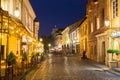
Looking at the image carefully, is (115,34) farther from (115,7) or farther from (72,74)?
(72,74)

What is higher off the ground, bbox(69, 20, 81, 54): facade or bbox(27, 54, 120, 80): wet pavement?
bbox(69, 20, 81, 54): facade

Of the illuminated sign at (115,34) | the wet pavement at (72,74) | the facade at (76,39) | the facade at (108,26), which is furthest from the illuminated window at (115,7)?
the facade at (76,39)

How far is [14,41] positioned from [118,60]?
10.4m

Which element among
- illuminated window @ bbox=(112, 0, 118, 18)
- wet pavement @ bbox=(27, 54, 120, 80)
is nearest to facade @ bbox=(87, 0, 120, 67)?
illuminated window @ bbox=(112, 0, 118, 18)

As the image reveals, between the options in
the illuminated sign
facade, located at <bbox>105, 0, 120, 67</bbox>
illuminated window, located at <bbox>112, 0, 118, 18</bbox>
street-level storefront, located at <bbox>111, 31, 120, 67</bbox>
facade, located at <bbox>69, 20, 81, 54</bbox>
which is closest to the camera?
the illuminated sign

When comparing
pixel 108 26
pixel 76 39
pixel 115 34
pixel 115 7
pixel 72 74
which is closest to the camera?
pixel 72 74

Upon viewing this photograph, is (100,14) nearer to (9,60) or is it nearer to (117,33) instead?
(117,33)

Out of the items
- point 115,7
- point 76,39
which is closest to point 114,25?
point 115,7

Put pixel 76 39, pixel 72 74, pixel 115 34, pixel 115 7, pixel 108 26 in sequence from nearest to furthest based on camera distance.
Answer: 1. pixel 72 74
2. pixel 115 34
3. pixel 115 7
4. pixel 108 26
5. pixel 76 39

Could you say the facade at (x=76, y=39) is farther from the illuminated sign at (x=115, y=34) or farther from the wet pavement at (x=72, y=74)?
the wet pavement at (x=72, y=74)

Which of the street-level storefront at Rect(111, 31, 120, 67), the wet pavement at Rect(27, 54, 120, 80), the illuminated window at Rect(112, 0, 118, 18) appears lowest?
the wet pavement at Rect(27, 54, 120, 80)

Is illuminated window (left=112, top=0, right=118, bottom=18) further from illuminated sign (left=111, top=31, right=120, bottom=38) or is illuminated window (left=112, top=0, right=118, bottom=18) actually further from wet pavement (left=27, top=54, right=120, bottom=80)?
wet pavement (left=27, top=54, right=120, bottom=80)

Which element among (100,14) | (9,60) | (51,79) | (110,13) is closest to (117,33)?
(110,13)

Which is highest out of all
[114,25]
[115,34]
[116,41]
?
[114,25]
